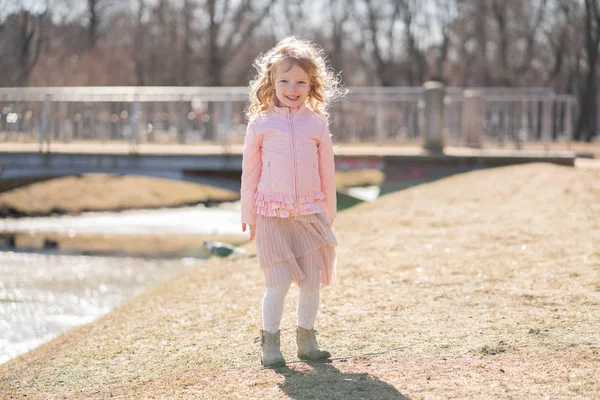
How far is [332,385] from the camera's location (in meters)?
4.76

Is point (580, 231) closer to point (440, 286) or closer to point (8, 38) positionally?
point (440, 286)

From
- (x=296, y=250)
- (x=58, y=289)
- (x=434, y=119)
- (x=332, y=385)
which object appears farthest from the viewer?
(x=434, y=119)

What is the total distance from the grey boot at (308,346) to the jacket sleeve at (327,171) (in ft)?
1.95

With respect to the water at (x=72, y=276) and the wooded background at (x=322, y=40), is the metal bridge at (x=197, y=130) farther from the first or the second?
the wooded background at (x=322, y=40)

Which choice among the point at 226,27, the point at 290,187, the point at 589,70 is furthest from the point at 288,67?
the point at 226,27

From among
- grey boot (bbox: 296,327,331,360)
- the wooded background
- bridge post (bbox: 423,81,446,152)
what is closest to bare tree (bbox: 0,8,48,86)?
the wooded background

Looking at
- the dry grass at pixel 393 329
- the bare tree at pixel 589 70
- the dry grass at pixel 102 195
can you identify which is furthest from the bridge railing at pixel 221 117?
the bare tree at pixel 589 70

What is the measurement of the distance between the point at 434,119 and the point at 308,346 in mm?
14350

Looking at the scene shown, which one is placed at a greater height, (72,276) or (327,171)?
(327,171)

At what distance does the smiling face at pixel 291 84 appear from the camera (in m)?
5.20

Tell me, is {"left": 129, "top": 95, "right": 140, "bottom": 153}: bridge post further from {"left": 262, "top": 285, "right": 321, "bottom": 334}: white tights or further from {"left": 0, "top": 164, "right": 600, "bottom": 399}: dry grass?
{"left": 262, "top": 285, "right": 321, "bottom": 334}: white tights

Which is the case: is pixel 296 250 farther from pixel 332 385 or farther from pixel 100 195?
pixel 100 195

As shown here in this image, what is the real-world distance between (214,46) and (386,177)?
839 inches

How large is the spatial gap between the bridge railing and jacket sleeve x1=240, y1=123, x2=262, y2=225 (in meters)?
14.3
